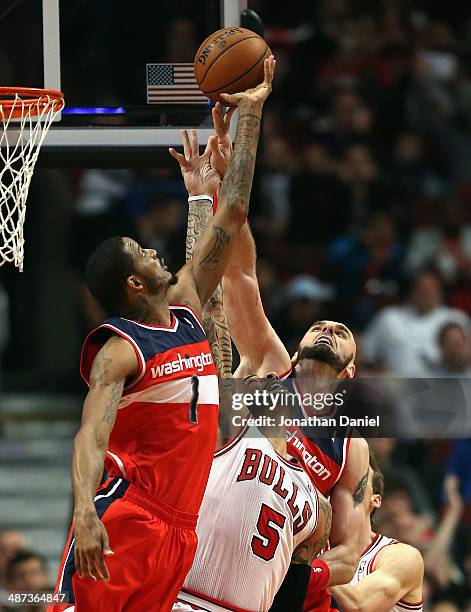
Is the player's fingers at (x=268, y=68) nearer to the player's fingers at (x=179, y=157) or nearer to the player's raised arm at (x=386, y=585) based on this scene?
the player's fingers at (x=179, y=157)

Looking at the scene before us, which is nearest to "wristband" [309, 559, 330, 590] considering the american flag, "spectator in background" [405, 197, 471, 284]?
the american flag

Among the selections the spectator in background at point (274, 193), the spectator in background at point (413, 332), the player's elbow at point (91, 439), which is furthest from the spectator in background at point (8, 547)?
the spectator in background at point (274, 193)

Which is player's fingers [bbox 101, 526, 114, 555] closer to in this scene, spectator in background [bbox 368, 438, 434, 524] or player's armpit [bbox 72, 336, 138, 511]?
player's armpit [bbox 72, 336, 138, 511]

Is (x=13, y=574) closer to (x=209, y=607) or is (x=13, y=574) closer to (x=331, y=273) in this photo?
(x=209, y=607)

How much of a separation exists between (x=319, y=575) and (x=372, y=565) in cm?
73

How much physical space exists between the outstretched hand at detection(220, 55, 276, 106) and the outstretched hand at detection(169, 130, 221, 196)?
401 mm

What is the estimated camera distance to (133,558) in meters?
4.99

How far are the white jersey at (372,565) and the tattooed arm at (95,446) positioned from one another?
80.8 inches

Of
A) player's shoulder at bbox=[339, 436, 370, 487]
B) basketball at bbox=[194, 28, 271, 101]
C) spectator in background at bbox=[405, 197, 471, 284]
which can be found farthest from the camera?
spectator in background at bbox=[405, 197, 471, 284]

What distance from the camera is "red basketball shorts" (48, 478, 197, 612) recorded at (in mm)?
4941

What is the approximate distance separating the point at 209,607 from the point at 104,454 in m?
1.11

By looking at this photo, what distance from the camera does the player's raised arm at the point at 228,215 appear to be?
5.47m

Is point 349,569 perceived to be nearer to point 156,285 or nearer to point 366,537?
point 366,537

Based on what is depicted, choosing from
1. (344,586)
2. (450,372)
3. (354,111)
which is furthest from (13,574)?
(354,111)
